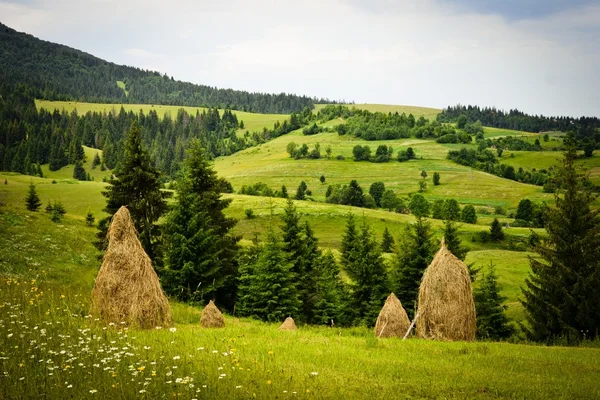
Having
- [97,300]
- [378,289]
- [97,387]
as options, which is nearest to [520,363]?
[97,387]

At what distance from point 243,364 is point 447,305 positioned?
10.9 metres

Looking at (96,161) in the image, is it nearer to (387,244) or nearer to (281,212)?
(281,212)

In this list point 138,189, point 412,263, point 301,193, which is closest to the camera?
point 138,189

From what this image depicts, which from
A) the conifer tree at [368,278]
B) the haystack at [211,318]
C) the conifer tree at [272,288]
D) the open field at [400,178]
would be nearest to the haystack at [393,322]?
the haystack at [211,318]

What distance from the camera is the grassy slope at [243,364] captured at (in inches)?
313

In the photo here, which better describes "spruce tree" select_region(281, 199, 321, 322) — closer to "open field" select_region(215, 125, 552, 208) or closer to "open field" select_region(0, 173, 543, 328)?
"open field" select_region(0, 173, 543, 328)

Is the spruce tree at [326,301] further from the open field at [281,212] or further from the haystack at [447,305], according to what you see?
the open field at [281,212]

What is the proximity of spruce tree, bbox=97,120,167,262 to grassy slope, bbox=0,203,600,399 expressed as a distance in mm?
17232

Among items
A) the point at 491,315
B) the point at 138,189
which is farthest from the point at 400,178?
the point at 138,189

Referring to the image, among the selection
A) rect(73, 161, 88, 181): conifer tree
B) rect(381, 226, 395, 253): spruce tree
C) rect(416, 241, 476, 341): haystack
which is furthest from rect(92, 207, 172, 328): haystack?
rect(73, 161, 88, 181): conifer tree

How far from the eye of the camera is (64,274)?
103 feet

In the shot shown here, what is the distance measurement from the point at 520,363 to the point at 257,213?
92.6 meters

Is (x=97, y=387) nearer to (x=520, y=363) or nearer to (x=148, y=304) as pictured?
(x=148, y=304)

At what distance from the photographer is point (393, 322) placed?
20984mm
